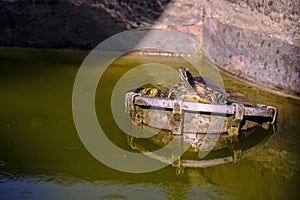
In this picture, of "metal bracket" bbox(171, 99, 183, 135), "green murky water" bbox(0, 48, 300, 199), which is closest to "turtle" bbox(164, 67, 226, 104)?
"metal bracket" bbox(171, 99, 183, 135)

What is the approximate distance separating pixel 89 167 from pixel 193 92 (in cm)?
83

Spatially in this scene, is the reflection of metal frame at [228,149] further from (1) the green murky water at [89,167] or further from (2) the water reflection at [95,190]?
(2) the water reflection at [95,190]

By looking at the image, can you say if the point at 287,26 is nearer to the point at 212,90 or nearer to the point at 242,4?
the point at 242,4

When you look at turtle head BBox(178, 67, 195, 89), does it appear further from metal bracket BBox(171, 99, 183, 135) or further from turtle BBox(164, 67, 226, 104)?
metal bracket BBox(171, 99, 183, 135)

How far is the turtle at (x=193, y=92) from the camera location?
2.99 meters

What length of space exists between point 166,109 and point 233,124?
42 centimetres

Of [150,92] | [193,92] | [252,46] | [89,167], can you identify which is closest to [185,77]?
[193,92]

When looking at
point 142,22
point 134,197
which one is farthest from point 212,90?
point 142,22

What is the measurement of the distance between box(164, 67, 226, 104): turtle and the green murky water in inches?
16.5

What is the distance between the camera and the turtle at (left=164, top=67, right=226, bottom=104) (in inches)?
118

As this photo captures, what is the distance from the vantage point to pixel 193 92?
3027 millimetres

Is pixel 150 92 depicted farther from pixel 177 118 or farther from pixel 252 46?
pixel 252 46

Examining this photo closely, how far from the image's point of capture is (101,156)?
2779 mm

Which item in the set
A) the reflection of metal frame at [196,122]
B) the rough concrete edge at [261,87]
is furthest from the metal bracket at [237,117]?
the rough concrete edge at [261,87]
